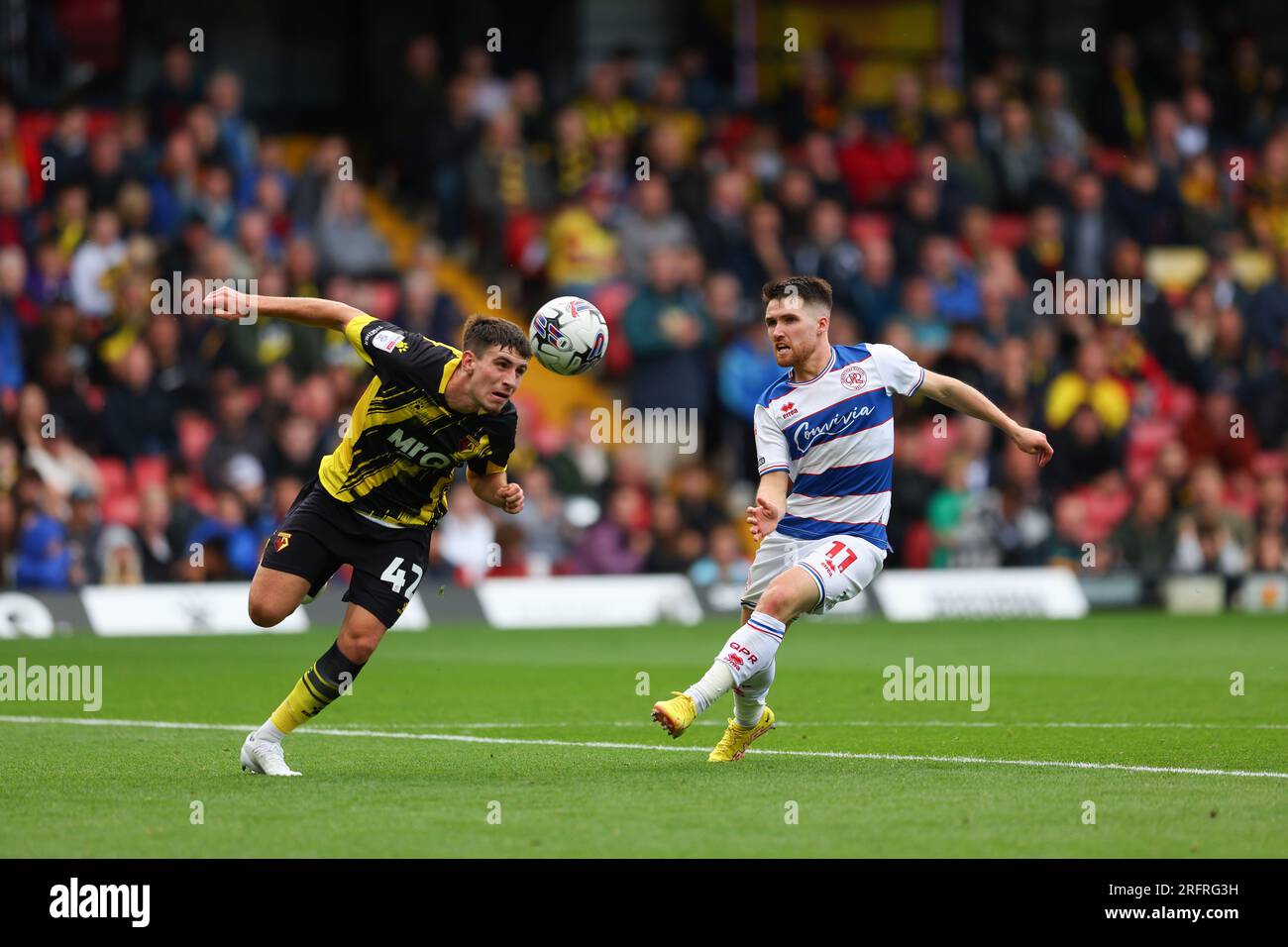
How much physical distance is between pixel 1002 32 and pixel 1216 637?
41.0 ft

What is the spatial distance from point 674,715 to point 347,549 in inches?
75.1

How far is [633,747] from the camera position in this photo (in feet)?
35.1

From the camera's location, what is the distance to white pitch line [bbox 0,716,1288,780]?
967cm

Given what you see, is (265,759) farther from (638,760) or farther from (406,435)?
(638,760)

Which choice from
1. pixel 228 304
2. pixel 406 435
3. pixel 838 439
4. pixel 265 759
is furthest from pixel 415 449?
pixel 838 439

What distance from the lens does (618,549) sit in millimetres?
20656

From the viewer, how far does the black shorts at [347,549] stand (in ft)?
32.4

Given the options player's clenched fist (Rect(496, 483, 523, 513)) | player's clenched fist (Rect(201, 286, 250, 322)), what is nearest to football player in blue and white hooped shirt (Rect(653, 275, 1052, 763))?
player's clenched fist (Rect(496, 483, 523, 513))

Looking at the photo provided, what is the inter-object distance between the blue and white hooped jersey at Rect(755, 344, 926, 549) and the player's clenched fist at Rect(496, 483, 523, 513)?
3.94ft

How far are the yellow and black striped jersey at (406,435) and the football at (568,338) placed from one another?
349mm
